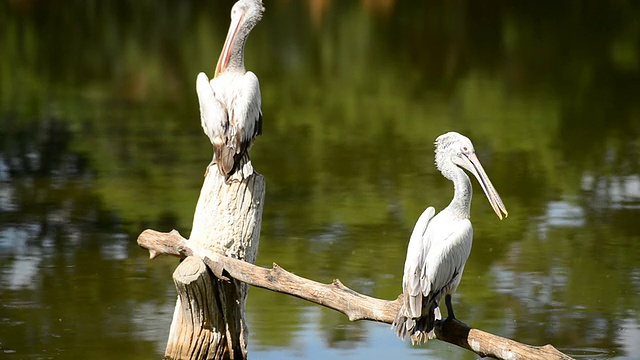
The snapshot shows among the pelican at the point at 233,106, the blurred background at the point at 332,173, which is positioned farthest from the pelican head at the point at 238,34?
the blurred background at the point at 332,173

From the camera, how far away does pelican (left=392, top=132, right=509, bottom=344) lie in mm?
5637

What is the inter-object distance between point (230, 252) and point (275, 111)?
1038 centimetres

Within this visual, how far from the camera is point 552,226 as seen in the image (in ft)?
35.3

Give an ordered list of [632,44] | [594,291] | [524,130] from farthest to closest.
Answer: [632,44] → [524,130] → [594,291]

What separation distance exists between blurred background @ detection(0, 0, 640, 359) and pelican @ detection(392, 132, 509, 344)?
178 cm

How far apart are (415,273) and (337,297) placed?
0.51 m

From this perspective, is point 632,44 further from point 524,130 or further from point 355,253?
point 355,253

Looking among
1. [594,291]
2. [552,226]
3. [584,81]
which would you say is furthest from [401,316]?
[584,81]

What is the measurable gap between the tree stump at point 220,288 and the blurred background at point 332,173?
757mm

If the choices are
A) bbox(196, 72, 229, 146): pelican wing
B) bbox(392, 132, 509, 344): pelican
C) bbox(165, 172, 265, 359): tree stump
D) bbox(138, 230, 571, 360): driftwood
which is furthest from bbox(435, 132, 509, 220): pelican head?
bbox(196, 72, 229, 146): pelican wing

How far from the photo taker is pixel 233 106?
7.04 m

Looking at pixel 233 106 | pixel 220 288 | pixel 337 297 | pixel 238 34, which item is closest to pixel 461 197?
pixel 337 297

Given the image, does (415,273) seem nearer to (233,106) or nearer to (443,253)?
(443,253)

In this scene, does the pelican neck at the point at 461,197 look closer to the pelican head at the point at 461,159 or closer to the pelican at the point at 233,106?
A: the pelican head at the point at 461,159
